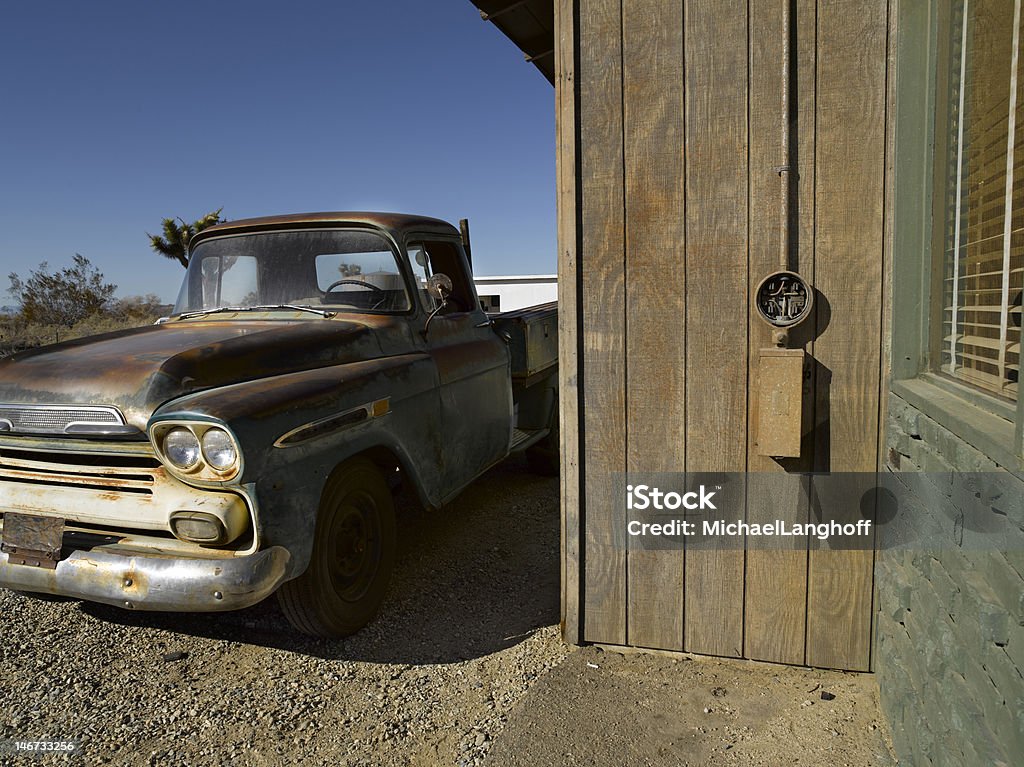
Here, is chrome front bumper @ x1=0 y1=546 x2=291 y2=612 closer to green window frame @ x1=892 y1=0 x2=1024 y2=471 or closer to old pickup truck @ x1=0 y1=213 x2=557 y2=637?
old pickup truck @ x1=0 y1=213 x2=557 y2=637

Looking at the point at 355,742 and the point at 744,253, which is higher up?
the point at 744,253

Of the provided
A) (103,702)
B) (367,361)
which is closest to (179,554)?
(103,702)

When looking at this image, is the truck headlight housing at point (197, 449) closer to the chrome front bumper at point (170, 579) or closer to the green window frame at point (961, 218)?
the chrome front bumper at point (170, 579)

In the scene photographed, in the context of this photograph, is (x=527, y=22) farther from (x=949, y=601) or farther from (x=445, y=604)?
(x=949, y=601)

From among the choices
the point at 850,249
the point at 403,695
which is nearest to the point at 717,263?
the point at 850,249

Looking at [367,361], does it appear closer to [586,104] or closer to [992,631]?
[586,104]

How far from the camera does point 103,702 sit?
277 centimetres

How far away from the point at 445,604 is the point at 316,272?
6.49 feet

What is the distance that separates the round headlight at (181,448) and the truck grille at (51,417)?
249 mm

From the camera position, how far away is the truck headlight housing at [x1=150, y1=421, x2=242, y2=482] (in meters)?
2.56

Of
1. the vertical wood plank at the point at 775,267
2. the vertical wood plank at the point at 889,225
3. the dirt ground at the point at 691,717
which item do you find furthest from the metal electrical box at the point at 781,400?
the dirt ground at the point at 691,717

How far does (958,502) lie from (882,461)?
3.05 feet

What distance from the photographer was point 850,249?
2.60m

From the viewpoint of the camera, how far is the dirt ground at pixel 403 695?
8.05 ft
